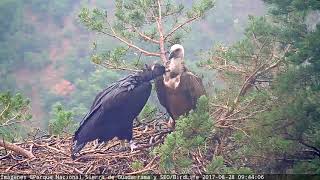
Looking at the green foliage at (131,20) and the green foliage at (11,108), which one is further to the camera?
the green foliage at (131,20)

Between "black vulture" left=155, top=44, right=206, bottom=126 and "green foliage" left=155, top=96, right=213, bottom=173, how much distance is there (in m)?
0.54

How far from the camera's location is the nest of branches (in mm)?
3939

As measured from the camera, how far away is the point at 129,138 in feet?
14.2

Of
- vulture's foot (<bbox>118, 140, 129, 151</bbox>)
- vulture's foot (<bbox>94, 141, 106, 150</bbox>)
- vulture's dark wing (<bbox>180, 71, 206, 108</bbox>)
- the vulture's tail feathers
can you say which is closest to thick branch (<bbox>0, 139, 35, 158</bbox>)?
the vulture's tail feathers

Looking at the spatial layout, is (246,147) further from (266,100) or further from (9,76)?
(9,76)

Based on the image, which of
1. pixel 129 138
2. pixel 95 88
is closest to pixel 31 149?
pixel 129 138

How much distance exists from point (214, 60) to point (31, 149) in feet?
6.82

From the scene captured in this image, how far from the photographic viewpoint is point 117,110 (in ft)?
13.7

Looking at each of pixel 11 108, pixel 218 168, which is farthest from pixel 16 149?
pixel 218 168

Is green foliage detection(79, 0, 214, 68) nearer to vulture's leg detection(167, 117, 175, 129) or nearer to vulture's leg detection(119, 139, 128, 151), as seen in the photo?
vulture's leg detection(167, 117, 175, 129)

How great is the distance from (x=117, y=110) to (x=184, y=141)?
785 millimetres

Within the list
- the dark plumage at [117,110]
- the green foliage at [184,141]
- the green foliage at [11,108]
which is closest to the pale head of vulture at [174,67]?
the dark plumage at [117,110]

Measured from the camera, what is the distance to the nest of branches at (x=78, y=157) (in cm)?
394

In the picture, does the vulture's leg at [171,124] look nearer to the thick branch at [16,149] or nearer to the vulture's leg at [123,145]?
the vulture's leg at [123,145]
